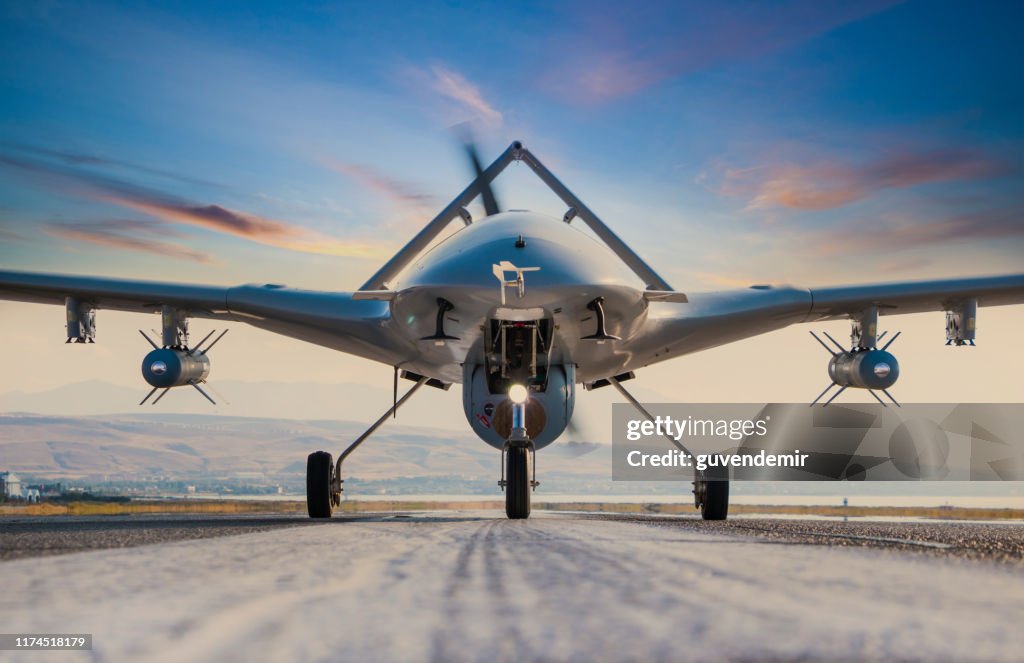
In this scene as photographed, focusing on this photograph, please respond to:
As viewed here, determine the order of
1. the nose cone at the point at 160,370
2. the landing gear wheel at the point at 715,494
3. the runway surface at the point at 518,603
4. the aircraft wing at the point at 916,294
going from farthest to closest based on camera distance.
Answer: the aircraft wing at the point at 916,294
the landing gear wheel at the point at 715,494
the nose cone at the point at 160,370
the runway surface at the point at 518,603

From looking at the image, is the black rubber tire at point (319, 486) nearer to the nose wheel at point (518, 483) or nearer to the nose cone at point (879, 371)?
the nose wheel at point (518, 483)

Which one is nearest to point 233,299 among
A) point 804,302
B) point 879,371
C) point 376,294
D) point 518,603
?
point 376,294

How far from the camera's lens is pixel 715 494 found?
16891mm

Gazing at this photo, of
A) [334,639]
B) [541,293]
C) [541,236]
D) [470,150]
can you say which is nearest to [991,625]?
[334,639]

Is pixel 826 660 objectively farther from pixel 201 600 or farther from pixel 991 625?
pixel 201 600

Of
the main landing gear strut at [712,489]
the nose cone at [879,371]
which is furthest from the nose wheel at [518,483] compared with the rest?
the nose cone at [879,371]

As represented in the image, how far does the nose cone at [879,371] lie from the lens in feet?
55.5

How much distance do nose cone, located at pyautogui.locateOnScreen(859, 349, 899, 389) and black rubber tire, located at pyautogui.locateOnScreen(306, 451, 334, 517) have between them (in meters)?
9.78

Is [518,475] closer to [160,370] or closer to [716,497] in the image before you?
[716,497]

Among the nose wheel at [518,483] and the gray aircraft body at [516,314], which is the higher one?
the gray aircraft body at [516,314]

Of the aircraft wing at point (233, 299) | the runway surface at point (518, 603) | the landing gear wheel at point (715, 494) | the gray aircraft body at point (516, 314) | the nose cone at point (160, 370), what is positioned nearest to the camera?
the runway surface at point (518, 603)

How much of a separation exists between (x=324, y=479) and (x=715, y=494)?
708 centimetres

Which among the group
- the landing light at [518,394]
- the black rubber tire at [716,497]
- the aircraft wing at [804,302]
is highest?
the aircraft wing at [804,302]

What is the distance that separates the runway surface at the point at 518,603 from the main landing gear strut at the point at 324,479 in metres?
12.1
